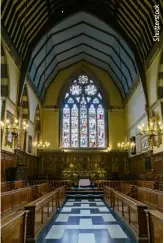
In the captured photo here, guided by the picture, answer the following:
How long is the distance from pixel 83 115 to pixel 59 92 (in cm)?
282

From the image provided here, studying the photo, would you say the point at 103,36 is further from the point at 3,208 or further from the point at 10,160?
the point at 3,208

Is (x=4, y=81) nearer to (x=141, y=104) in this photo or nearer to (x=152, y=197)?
(x=141, y=104)

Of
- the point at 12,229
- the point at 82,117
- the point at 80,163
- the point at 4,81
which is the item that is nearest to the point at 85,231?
the point at 12,229

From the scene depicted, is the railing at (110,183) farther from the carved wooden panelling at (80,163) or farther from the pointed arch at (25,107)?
the pointed arch at (25,107)

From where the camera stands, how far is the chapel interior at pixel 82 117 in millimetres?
6688

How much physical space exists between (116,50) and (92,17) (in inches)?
117

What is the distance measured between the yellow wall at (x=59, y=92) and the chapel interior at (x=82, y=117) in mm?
84

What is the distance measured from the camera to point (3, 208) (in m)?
5.59

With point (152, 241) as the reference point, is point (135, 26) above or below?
above

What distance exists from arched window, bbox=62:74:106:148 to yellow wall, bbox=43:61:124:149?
61 cm

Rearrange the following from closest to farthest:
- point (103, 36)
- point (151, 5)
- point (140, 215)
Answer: point (140, 215) < point (151, 5) < point (103, 36)

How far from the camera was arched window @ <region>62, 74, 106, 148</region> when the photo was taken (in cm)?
2008

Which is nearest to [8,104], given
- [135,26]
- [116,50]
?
[135,26]

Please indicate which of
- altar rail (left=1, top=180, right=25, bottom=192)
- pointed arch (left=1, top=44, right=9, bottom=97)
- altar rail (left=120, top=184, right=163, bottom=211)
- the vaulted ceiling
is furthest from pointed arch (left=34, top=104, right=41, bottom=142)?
altar rail (left=120, top=184, right=163, bottom=211)
